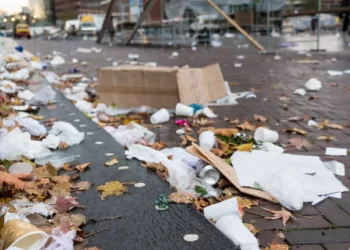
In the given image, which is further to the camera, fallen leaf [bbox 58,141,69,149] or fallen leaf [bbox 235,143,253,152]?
fallen leaf [bbox 235,143,253,152]

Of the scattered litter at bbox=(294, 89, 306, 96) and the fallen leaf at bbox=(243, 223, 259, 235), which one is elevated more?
the scattered litter at bbox=(294, 89, 306, 96)

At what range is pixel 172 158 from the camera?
9.62ft

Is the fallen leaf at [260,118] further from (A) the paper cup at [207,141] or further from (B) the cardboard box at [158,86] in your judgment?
(A) the paper cup at [207,141]

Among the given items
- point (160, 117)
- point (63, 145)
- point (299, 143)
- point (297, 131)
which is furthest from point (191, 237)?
point (160, 117)

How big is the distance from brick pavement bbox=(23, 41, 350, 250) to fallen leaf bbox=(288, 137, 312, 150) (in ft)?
0.16

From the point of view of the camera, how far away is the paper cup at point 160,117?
4.19 m

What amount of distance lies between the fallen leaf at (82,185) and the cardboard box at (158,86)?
8.01ft

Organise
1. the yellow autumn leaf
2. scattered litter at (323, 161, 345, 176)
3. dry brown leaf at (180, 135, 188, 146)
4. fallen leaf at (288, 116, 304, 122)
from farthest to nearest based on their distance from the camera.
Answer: fallen leaf at (288, 116, 304, 122) → dry brown leaf at (180, 135, 188, 146) → the yellow autumn leaf → scattered litter at (323, 161, 345, 176)

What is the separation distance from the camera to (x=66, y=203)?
195 cm

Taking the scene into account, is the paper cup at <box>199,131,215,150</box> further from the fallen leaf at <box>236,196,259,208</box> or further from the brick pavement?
the fallen leaf at <box>236,196,259,208</box>

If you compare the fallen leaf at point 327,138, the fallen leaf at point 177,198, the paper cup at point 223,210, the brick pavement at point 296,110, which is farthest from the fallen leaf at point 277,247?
the fallen leaf at point 327,138

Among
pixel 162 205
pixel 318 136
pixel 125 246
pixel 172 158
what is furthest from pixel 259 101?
pixel 125 246

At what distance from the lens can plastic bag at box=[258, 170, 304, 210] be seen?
2.26m

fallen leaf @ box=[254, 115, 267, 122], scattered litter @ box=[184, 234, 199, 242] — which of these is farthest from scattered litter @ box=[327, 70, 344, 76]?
scattered litter @ box=[184, 234, 199, 242]
